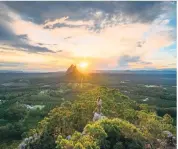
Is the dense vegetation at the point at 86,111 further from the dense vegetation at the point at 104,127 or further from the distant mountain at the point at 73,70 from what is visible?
the distant mountain at the point at 73,70

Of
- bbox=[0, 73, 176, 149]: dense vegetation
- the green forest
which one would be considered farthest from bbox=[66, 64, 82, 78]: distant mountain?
the green forest

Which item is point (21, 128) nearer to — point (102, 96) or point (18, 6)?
point (102, 96)

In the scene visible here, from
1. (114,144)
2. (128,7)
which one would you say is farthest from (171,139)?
(128,7)

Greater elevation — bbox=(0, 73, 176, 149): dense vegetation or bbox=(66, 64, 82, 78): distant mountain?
bbox=(66, 64, 82, 78): distant mountain

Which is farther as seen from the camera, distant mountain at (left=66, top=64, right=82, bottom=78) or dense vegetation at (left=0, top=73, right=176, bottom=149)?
distant mountain at (left=66, top=64, right=82, bottom=78)

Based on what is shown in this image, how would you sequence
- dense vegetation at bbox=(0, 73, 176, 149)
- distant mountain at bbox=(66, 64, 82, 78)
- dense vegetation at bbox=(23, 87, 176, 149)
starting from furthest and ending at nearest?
distant mountain at bbox=(66, 64, 82, 78) → dense vegetation at bbox=(0, 73, 176, 149) → dense vegetation at bbox=(23, 87, 176, 149)

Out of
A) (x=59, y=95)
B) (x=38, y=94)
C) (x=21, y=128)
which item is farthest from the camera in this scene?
(x=38, y=94)

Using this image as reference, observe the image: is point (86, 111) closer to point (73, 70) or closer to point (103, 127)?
point (103, 127)

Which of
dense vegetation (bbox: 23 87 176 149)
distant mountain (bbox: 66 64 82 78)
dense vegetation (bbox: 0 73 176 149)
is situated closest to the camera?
dense vegetation (bbox: 23 87 176 149)

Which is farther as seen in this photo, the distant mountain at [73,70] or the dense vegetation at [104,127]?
the distant mountain at [73,70]

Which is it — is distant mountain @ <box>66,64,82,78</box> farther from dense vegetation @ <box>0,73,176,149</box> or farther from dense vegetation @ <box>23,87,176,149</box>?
dense vegetation @ <box>23,87,176,149</box>

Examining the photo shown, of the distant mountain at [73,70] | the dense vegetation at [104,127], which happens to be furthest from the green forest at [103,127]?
the distant mountain at [73,70]
